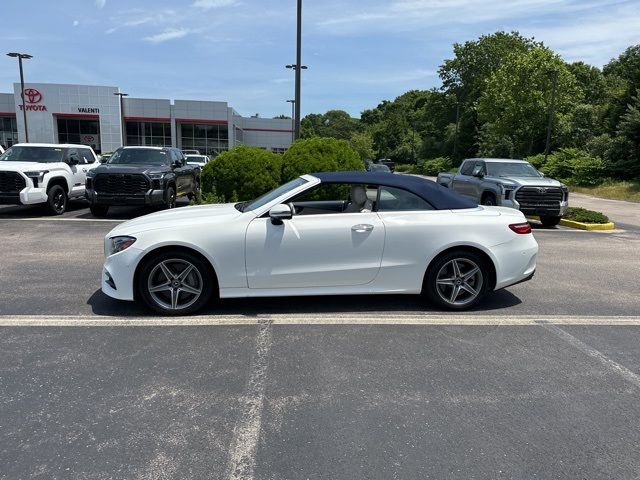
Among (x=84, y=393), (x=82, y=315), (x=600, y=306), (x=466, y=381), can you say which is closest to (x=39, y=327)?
(x=82, y=315)

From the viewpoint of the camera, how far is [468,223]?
5.29 meters

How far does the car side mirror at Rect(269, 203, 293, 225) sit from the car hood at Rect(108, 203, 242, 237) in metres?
0.42

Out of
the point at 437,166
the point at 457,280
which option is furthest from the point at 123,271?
the point at 437,166

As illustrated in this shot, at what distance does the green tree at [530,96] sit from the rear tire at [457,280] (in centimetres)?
3826

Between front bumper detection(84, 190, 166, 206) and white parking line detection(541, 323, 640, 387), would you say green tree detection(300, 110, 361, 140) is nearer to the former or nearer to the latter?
front bumper detection(84, 190, 166, 206)

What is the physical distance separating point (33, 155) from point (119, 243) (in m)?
10.3

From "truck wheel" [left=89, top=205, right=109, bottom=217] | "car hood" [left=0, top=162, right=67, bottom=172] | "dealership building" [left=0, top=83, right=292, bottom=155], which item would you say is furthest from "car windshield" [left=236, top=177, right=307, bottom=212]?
"dealership building" [left=0, top=83, right=292, bottom=155]

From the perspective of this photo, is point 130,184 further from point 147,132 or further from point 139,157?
point 147,132

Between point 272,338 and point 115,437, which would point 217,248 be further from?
point 115,437

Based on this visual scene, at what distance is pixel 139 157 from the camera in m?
13.5

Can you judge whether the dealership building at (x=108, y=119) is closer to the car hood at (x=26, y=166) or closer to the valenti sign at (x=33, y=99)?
the valenti sign at (x=33, y=99)

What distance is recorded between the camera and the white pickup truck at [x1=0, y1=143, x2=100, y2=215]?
11.8 meters

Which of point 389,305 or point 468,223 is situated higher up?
point 468,223

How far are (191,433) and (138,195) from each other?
9909 mm
